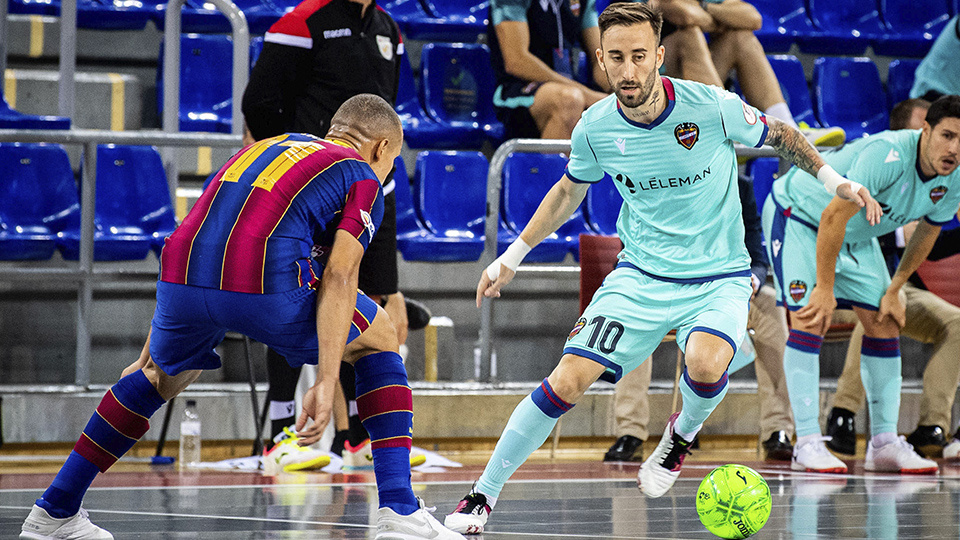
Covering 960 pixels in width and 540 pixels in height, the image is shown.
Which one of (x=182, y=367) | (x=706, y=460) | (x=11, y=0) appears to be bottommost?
(x=706, y=460)

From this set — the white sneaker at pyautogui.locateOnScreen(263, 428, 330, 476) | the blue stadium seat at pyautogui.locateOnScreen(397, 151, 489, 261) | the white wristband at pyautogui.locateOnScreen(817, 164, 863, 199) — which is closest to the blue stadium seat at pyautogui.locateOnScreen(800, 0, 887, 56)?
the blue stadium seat at pyautogui.locateOnScreen(397, 151, 489, 261)

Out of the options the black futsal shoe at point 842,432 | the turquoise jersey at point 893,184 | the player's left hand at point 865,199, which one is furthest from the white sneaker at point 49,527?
the black futsal shoe at point 842,432

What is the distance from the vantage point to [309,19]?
230 inches

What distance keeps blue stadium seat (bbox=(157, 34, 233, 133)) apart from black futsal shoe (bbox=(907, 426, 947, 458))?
517 cm

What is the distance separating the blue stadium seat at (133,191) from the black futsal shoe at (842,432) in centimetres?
442

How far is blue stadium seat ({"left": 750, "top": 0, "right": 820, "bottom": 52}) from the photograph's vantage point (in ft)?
32.2

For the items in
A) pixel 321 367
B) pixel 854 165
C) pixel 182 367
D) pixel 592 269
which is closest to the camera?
pixel 321 367

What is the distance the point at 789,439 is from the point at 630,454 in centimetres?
102

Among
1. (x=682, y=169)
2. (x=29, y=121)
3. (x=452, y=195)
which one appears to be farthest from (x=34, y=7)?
(x=682, y=169)

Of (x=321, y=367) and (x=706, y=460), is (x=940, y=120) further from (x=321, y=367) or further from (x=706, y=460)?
(x=321, y=367)

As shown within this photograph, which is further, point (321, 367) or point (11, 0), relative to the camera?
point (11, 0)

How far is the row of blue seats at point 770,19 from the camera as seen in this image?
838 centimetres

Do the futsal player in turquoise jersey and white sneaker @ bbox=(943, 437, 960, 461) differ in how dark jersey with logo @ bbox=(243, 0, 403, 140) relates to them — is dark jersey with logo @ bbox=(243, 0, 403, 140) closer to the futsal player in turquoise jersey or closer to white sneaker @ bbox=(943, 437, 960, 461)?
the futsal player in turquoise jersey

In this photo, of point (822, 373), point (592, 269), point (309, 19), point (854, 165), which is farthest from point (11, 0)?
point (822, 373)
